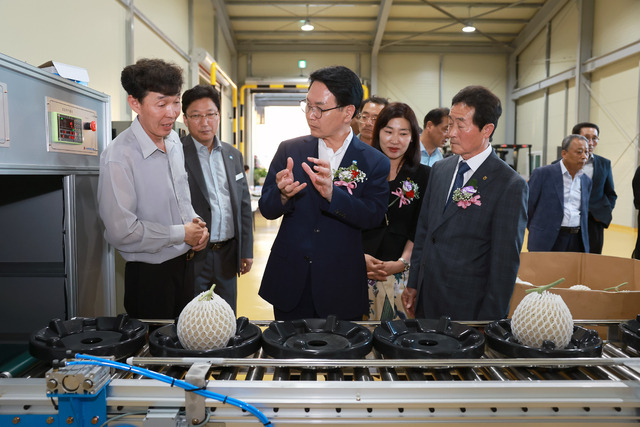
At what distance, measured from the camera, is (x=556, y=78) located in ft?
36.2

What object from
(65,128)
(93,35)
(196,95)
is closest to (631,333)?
(65,128)

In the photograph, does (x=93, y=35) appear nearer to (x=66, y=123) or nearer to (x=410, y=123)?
(x=66, y=123)

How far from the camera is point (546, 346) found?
941mm

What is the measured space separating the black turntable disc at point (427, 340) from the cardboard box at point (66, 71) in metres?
1.53

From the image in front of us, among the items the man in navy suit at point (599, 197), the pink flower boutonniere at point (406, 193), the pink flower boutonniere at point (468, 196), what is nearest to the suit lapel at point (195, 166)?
the pink flower boutonniere at point (406, 193)

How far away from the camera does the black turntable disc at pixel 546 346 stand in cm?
93

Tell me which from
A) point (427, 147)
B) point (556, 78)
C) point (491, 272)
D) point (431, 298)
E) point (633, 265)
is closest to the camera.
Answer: point (491, 272)

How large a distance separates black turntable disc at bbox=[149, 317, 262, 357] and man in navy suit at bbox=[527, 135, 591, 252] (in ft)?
11.1

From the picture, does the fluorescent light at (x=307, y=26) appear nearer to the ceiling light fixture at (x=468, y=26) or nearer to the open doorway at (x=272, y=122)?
the open doorway at (x=272, y=122)

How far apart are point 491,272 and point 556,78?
35.8ft

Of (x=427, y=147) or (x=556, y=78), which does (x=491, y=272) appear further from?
(x=556, y=78)

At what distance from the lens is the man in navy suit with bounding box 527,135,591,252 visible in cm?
381

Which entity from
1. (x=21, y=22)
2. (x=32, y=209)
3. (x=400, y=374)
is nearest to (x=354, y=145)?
(x=400, y=374)

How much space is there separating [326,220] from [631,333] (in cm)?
98
